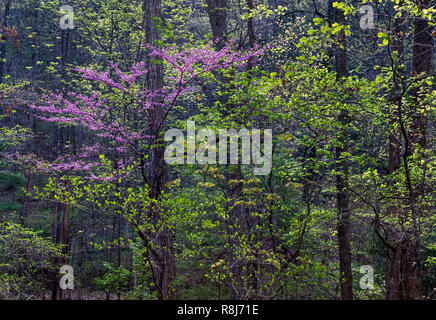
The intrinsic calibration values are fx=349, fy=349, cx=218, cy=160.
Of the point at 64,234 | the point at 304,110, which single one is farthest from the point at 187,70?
the point at 64,234

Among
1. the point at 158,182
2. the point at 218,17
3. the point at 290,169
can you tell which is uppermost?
the point at 218,17

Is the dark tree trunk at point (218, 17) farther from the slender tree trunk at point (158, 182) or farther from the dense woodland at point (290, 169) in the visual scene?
the slender tree trunk at point (158, 182)

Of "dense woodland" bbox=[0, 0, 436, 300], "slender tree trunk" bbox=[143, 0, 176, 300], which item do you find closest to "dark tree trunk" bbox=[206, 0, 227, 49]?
"dense woodland" bbox=[0, 0, 436, 300]

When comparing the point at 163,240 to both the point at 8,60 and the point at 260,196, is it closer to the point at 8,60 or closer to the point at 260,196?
the point at 260,196

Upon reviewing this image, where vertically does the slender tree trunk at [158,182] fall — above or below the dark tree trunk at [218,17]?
below

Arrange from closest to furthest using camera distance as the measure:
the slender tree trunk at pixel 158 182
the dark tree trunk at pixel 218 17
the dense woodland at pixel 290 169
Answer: the dense woodland at pixel 290 169 < the slender tree trunk at pixel 158 182 < the dark tree trunk at pixel 218 17

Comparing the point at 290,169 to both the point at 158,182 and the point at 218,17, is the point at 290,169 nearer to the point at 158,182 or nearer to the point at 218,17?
the point at 158,182

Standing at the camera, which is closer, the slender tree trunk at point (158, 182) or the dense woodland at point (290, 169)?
the dense woodland at point (290, 169)

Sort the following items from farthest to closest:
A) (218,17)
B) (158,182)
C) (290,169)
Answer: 1. (218,17)
2. (158,182)
3. (290,169)

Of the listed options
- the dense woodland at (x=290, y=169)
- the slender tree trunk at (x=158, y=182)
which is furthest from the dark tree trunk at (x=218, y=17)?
the slender tree trunk at (x=158, y=182)

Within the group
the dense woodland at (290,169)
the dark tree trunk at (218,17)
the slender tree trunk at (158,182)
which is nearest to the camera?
the dense woodland at (290,169)

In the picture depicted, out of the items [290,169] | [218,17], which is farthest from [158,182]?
[218,17]

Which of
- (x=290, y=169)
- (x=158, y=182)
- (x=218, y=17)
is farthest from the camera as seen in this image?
(x=218, y=17)

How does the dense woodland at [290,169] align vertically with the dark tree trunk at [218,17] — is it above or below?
below
